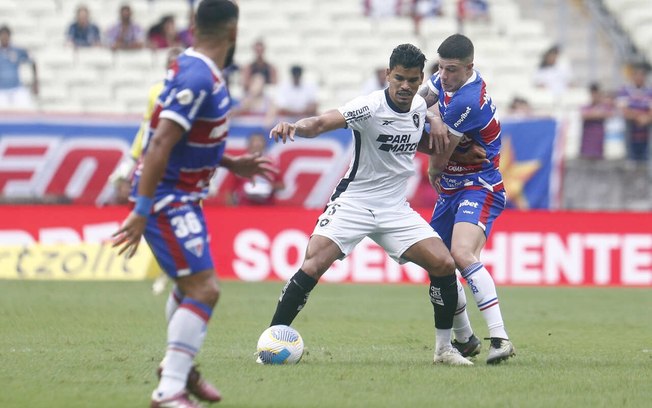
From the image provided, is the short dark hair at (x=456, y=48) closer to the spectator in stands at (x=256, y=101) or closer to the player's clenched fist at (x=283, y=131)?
the player's clenched fist at (x=283, y=131)

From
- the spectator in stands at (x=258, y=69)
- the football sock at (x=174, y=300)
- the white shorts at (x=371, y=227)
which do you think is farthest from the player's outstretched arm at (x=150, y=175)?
the spectator in stands at (x=258, y=69)

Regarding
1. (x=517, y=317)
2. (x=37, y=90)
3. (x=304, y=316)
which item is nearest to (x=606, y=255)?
(x=517, y=317)

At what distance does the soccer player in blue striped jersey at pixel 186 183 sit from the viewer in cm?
700

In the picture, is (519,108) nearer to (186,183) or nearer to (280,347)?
(280,347)

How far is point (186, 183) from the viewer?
7375 mm

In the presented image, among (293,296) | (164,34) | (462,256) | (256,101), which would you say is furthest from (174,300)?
(164,34)

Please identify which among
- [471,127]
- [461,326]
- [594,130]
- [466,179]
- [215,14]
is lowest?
[594,130]

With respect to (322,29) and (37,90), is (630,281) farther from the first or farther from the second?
(37,90)

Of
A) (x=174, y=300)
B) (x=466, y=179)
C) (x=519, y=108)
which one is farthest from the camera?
(x=519, y=108)

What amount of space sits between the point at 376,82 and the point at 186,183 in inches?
576

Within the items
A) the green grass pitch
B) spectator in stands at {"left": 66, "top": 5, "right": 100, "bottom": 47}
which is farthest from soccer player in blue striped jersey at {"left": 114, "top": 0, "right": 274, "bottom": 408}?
spectator in stands at {"left": 66, "top": 5, "right": 100, "bottom": 47}

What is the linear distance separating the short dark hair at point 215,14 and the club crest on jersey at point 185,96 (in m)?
0.44

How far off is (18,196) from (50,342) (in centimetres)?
925

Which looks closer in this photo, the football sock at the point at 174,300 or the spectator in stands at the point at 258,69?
the football sock at the point at 174,300
